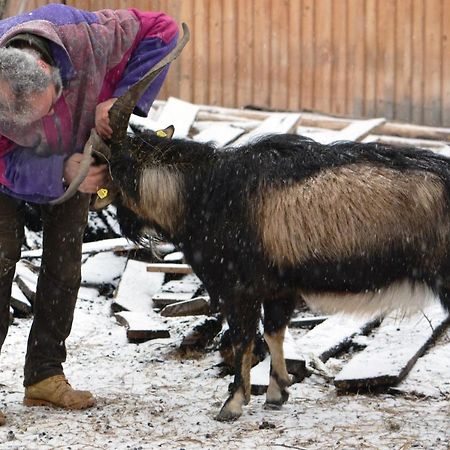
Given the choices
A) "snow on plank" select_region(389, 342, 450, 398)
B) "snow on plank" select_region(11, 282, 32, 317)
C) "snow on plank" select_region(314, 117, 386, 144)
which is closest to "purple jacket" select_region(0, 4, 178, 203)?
"snow on plank" select_region(389, 342, 450, 398)

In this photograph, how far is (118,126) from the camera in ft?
18.2

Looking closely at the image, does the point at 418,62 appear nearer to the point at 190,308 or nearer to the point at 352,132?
the point at 352,132

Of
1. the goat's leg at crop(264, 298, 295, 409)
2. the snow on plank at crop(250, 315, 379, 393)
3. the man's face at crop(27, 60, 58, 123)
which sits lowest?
the snow on plank at crop(250, 315, 379, 393)

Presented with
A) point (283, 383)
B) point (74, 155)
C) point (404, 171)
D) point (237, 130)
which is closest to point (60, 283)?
point (74, 155)

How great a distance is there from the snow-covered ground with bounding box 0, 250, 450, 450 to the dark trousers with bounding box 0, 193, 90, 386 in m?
0.32

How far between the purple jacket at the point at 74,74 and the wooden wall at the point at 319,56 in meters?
7.37

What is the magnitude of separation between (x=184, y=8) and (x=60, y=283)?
762 centimetres

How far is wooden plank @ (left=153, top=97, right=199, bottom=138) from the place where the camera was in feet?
33.3

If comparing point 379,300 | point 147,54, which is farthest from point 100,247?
point 379,300

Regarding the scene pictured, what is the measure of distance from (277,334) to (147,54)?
1.76 metres

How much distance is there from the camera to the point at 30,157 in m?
5.35

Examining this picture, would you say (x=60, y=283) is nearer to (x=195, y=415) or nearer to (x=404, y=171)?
(x=195, y=415)

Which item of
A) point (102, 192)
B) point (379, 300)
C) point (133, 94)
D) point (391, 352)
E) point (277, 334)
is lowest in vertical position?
point (391, 352)

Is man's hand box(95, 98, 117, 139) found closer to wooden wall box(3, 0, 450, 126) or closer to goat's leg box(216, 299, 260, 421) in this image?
goat's leg box(216, 299, 260, 421)
